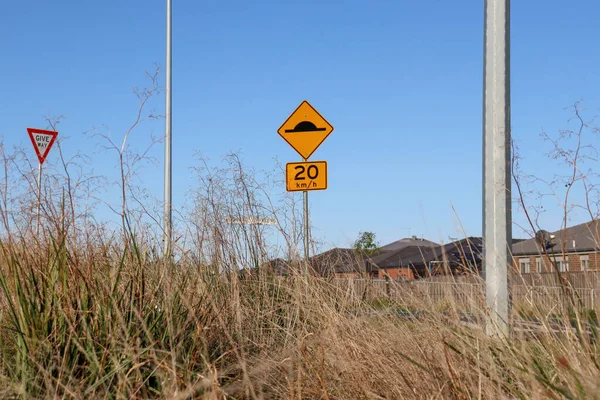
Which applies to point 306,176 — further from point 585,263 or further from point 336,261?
point 585,263

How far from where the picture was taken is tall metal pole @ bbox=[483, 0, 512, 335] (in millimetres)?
5880

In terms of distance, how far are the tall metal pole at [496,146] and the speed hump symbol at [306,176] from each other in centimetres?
438

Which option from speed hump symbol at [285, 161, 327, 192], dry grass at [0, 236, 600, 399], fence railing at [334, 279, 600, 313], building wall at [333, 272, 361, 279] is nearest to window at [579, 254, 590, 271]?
fence railing at [334, 279, 600, 313]

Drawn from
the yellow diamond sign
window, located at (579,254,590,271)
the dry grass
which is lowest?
the dry grass

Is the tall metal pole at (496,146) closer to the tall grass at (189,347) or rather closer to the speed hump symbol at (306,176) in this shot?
the tall grass at (189,347)

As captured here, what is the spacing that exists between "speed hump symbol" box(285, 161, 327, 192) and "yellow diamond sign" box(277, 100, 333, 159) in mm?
448

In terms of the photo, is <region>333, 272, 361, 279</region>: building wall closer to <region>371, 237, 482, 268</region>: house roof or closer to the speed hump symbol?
<region>371, 237, 482, 268</region>: house roof

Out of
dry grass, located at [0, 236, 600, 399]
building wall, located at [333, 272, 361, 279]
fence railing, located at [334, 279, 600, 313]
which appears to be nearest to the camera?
dry grass, located at [0, 236, 600, 399]

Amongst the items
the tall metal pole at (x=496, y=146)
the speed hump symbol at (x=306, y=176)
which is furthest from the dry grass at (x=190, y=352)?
the speed hump symbol at (x=306, y=176)

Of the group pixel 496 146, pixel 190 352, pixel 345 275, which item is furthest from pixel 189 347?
pixel 345 275

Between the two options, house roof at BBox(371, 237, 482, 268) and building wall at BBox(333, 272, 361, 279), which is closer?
house roof at BBox(371, 237, 482, 268)

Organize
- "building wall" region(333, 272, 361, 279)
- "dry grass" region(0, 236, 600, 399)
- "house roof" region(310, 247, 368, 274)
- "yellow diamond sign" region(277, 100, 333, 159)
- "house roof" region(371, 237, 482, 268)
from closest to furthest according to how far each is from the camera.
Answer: "dry grass" region(0, 236, 600, 399)
"house roof" region(371, 237, 482, 268)
"building wall" region(333, 272, 361, 279)
"house roof" region(310, 247, 368, 274)
"yellow diamond sign" region(277, 100, 333, 159)

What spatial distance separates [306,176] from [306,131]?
97 cm

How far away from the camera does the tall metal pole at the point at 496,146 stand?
588cm
